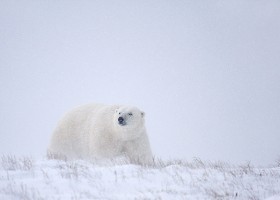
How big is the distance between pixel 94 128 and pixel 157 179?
5824 mm

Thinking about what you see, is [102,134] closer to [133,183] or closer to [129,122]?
[129,122]

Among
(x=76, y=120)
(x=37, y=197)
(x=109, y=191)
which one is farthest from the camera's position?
(x=76, y=120)

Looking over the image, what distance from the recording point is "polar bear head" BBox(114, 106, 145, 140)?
11.6 meters

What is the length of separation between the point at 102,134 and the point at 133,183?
230 inches

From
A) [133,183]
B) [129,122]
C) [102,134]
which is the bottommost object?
[102,134]

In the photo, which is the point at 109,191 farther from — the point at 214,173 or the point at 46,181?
the point at 214,173

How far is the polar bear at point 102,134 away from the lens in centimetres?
1149

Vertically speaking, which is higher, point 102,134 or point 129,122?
point 129,122

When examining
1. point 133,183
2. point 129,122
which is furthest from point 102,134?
point 133,183

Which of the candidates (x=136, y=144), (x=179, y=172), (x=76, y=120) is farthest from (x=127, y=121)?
(x=179, y=172)

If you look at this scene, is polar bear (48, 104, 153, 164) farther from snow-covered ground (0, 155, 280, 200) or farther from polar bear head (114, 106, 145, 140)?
snow-covered ground (0, 155, 280, 200)

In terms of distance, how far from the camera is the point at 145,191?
5.69 m

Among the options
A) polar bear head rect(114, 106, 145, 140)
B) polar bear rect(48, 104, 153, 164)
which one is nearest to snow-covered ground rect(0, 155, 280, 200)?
polar bear rect(48, 104, 153, 164)

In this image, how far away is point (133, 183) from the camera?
5965 millimetres
